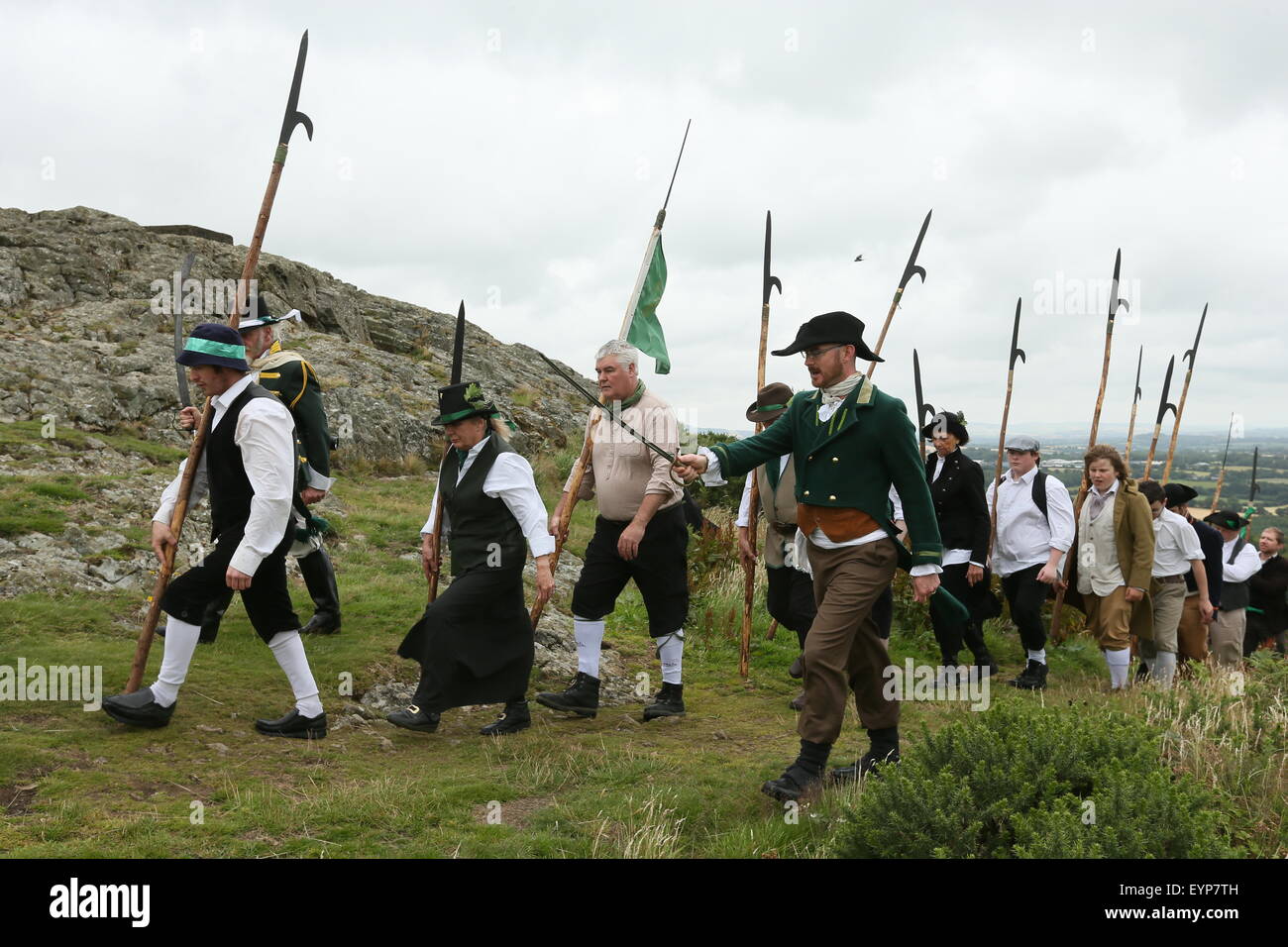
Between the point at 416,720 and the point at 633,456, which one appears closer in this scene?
the point at 416,720

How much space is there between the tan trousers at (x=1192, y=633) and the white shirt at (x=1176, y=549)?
628 mm

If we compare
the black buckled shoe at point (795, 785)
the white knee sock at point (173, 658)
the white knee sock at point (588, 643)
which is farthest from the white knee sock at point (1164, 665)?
the white knee sock at point (173, 658)

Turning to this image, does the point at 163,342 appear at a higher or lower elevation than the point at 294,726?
higher

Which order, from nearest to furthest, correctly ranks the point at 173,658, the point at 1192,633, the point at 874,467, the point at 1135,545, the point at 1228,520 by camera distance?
the point at 874,467 → the point at 173,658 → the point at 1135,545 → the point at 1192,633 → the point at 1228,520

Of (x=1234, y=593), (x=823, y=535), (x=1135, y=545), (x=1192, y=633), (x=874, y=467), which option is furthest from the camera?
(x=1234, y=593)

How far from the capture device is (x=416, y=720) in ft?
19.5

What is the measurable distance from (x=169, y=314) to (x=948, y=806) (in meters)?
15.8

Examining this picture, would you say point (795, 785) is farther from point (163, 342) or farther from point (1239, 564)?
point (163, 342)

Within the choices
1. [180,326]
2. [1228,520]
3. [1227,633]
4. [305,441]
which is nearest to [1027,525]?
[1228,520]

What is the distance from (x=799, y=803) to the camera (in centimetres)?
461

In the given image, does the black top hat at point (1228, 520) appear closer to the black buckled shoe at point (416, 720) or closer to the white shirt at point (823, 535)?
the white shirt at point (823, 535)

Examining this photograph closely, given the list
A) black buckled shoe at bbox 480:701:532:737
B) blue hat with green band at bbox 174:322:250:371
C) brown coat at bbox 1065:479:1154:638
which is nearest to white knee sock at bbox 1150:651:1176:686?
brown coat at bbox 1065:479:1154:638

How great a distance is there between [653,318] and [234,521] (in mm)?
3729

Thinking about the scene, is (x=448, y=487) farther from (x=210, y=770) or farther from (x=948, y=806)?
(x=948, y=806)
